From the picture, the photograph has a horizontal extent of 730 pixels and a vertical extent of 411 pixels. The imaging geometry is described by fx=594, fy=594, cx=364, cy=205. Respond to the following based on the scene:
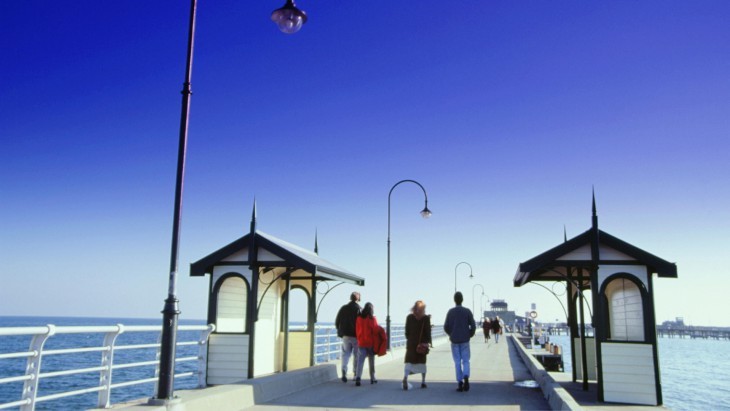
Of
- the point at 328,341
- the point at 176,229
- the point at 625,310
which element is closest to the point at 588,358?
the point at 625,310

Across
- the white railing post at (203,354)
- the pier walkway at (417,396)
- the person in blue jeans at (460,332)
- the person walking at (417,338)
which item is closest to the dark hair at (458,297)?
the person in blue jeans at (460,332)

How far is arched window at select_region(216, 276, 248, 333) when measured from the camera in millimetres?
13258

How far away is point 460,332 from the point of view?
11234 millimetres

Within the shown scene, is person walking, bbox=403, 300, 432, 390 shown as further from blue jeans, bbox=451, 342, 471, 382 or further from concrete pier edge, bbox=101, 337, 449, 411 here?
concrete pier edge, bbox=101, 337, 449, 411

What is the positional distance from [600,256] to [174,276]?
8069 mm

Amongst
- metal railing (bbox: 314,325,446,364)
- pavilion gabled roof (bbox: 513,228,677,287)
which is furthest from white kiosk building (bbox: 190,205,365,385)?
pavilion gabled roof (bbox: 513,228,677,287)

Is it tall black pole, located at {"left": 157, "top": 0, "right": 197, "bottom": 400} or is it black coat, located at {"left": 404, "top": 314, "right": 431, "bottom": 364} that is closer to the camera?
tall black pole, located at {"left": 157, "top": 0, "right": 197, "bottom": 400}

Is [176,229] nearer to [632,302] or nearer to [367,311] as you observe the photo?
[367,311]

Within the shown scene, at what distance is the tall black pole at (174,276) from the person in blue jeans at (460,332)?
5.50 meters

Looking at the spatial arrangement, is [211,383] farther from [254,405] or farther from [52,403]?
[52,403]

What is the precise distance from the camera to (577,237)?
38.7 ft

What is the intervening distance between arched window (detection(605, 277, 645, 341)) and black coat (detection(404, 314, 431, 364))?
12.0 ft

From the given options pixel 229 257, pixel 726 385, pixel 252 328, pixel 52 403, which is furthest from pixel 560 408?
pixel 726 385

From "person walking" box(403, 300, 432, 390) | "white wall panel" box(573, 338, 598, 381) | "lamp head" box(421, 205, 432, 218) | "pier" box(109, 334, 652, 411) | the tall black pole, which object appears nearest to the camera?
the tall black pole
